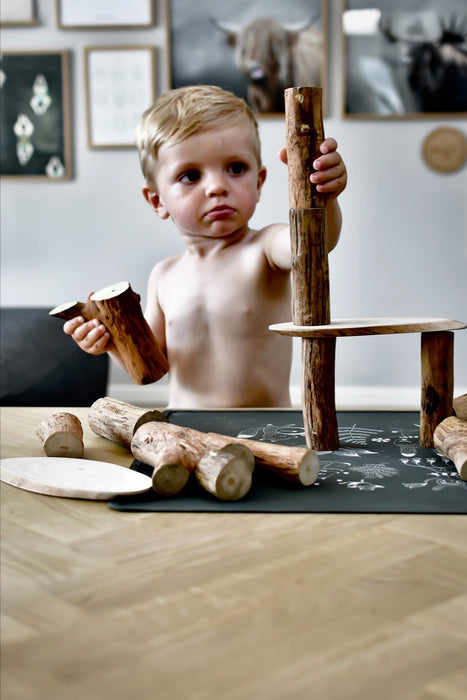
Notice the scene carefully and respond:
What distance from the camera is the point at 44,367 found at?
2297 millimetres

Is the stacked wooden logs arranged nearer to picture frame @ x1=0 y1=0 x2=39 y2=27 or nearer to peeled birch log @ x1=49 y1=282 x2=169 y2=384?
peeled birch log @ x1=49 y1=282 x2=169 y2=384

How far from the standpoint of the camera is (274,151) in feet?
9.44

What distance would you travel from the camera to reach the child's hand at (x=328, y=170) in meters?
0.94

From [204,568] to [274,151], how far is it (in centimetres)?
244

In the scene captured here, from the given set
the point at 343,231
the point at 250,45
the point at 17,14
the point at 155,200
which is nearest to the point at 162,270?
the point at 155,200

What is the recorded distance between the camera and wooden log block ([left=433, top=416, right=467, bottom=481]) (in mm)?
811

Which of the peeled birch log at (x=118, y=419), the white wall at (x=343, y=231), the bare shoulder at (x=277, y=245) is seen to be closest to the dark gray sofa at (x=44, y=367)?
the white wall at (x=343, y=231)

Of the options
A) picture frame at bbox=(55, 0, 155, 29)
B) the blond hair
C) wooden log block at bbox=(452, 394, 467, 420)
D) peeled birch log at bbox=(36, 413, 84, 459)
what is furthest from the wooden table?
picture frame at bbox=(55, 0, 155, 29)

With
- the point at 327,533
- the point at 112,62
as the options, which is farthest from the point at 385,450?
the point at 112,62

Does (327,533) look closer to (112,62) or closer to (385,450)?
(385,450)

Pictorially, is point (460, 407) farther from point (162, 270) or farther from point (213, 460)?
point (162, 270)

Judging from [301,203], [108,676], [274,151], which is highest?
[274,151]

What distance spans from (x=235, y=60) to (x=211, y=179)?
1.64 metres

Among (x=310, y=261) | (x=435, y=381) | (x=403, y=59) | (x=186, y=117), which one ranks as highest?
(x=403, y=59)
